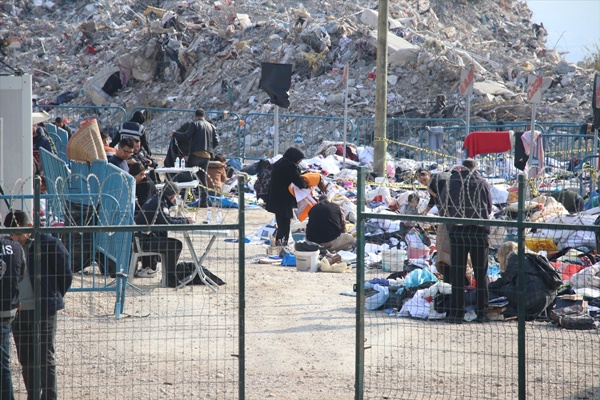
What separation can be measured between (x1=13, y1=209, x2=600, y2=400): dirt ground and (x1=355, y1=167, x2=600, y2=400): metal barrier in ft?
0.06

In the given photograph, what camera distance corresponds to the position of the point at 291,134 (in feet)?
75.7

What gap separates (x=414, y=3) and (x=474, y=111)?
38.5 feet

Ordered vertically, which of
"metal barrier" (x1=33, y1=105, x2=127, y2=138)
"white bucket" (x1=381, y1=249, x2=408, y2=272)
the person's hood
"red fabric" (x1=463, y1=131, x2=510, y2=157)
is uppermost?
"metal barrier" (x1=33, y1=105, x2=127, y2=138)

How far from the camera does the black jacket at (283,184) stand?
12.6 m

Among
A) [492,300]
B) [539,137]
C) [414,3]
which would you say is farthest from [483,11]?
[492,300]

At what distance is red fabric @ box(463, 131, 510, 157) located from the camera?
53.9 feet

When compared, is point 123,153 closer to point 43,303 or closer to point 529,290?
point 529,290

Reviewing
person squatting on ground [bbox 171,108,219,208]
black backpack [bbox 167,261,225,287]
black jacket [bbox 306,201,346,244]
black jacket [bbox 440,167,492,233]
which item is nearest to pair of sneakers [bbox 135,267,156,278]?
black backpack [bbox 167,261,225,287]

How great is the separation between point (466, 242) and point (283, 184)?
4458mm

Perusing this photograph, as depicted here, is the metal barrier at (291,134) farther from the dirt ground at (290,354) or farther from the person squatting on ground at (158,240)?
the dirt ground at (290,354)

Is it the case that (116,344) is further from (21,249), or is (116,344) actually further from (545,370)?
(545,370)

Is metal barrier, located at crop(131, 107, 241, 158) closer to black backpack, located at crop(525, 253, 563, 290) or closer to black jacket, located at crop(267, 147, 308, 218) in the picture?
black jacket, located at crop(267, 147, 308, 218)

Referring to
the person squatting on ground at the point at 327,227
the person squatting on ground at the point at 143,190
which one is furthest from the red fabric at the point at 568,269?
the person squatting on ground at the point at 143,190

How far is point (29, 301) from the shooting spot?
5812 mm
